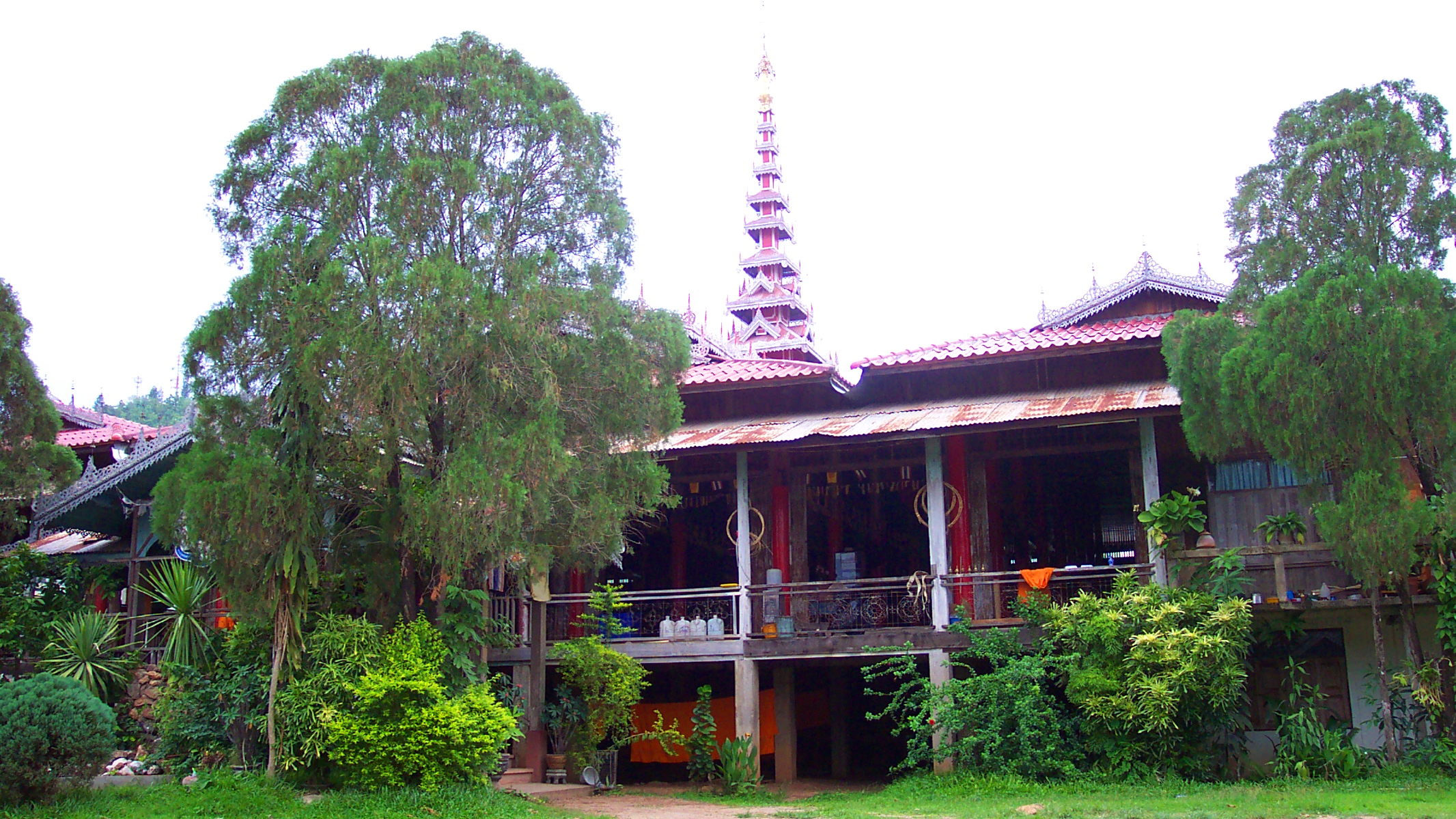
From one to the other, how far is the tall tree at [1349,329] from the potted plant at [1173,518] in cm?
107

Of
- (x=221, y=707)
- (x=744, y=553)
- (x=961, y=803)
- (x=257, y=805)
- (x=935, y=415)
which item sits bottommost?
(x=961, y=803)

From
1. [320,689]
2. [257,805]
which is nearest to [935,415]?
[320,689]

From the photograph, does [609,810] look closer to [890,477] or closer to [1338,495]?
[890,477]

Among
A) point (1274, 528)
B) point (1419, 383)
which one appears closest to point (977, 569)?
point (1274, 528)

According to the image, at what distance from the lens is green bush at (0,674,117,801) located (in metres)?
10.0

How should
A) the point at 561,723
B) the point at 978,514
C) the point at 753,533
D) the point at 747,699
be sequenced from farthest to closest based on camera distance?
1. the point at 753,533
2. the point at 978,514
3. the point at 747,699
4. the point at 561,723

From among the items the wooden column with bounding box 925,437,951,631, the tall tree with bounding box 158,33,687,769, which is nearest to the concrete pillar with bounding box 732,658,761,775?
the wooden column with bounding box 925,437,951,631

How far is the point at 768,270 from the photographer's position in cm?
4084

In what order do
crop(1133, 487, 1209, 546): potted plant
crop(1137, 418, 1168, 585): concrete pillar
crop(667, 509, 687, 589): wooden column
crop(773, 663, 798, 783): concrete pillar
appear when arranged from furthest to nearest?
crop(667, 509, 687, 589): wooden column, crop(773, 663, 798, 783): concrete pillar, crop(1137, 418, 1168, 585): concrete pillar, crop(1133, 487, 1209, 546): potted plant

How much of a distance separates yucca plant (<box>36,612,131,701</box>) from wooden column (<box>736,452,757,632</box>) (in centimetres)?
723

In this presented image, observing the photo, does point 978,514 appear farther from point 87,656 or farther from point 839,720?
point 87,656

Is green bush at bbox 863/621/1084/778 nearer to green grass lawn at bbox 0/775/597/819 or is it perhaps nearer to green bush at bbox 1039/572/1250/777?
green bush at bbox 1039/572/1250/777

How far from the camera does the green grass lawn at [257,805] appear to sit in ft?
33.4

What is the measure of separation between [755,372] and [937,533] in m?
4.08
